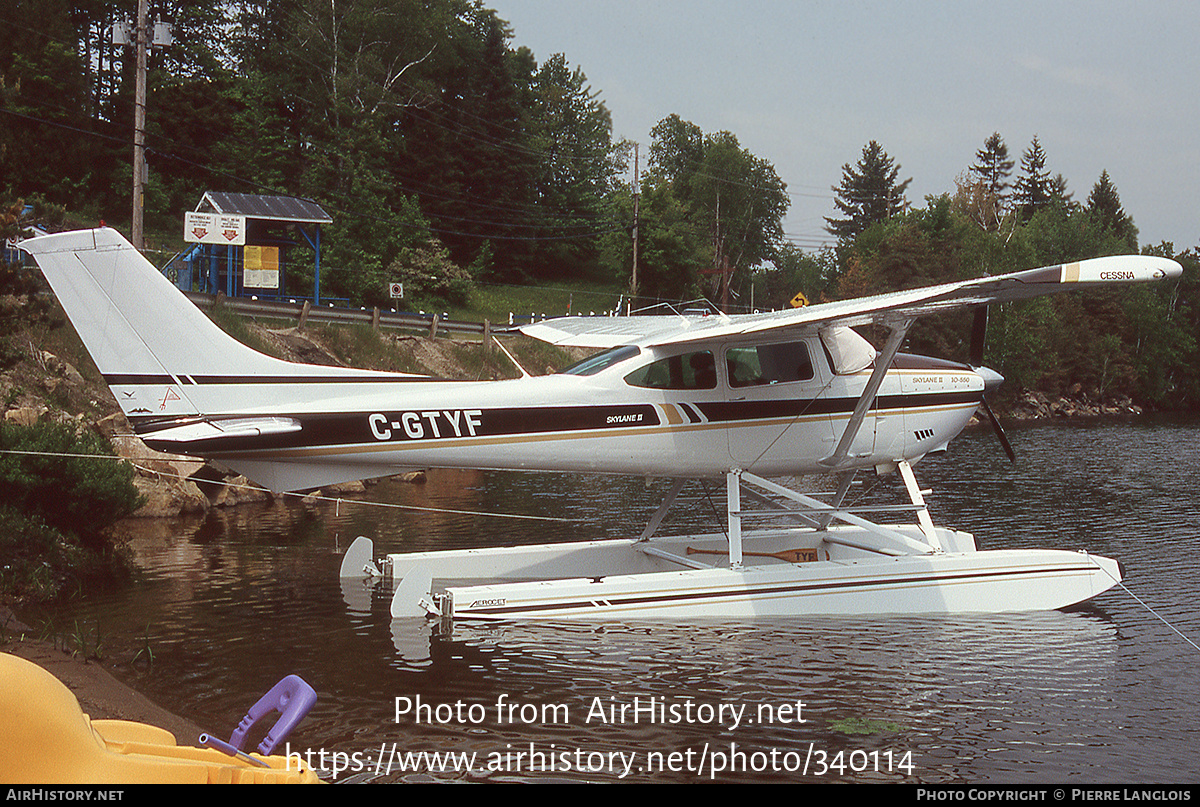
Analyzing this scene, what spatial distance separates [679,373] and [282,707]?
721 cm

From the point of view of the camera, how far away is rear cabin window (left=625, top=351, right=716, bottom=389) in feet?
35.7

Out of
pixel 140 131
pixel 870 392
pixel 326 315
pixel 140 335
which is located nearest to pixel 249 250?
pixel 326 315

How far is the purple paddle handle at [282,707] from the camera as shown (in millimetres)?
4230

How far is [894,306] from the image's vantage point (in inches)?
390

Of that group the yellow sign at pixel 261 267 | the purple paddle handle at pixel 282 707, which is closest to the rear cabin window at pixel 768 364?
the purple paddle handle at pixel 282 707

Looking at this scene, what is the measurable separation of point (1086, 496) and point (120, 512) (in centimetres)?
2017

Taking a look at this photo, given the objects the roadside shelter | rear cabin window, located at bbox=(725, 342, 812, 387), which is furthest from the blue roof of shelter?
rear cabin window, located at bbox=(725, 342, 812, 387)

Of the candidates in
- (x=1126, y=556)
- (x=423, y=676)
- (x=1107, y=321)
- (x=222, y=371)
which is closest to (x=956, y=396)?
(x=1126, y=556)

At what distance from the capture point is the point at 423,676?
8.52 m

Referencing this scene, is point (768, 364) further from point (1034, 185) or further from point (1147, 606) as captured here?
point (1034, 185)

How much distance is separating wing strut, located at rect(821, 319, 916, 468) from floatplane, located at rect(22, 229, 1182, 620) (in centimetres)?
3

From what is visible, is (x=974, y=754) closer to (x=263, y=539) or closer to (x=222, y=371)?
(x=222, y=371)

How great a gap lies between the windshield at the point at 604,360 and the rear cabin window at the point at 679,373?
25cm

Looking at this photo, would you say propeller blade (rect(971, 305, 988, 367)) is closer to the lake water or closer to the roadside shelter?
the lake water
